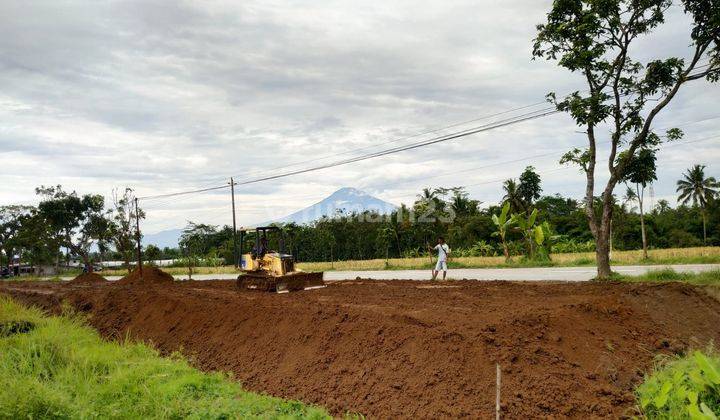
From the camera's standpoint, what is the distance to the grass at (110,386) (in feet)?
21.5

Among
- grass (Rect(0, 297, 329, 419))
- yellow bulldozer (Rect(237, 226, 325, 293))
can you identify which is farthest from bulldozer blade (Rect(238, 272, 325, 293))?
grass (Rect(0, 297, 329, 419))

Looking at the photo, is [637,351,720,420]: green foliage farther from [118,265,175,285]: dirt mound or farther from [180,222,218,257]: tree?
[180,222,218,257]: tree

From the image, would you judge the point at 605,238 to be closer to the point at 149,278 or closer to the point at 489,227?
the point at 149,278

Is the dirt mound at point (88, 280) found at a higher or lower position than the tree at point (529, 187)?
lower

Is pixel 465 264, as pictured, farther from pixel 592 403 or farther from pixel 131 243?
pixel 592 403

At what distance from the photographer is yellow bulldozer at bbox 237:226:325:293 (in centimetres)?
1673

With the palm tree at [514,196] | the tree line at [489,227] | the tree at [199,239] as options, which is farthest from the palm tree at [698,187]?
the tree at [199,239]

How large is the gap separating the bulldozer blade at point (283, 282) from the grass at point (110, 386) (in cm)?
612

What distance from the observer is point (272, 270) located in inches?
672

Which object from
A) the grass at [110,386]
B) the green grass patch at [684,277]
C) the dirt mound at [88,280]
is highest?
the dirt mound at [88,280]

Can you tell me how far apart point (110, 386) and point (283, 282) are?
879 cm

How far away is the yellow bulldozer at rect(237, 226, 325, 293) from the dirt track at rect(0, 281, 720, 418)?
12.1ft

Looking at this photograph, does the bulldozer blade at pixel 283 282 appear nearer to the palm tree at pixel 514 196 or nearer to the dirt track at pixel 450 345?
the dirt track at pixel 450 345

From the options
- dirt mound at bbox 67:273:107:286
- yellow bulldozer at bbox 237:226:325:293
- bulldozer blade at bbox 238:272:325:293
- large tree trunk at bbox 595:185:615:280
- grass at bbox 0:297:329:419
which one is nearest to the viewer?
grass at bbox 0:297:329:419
